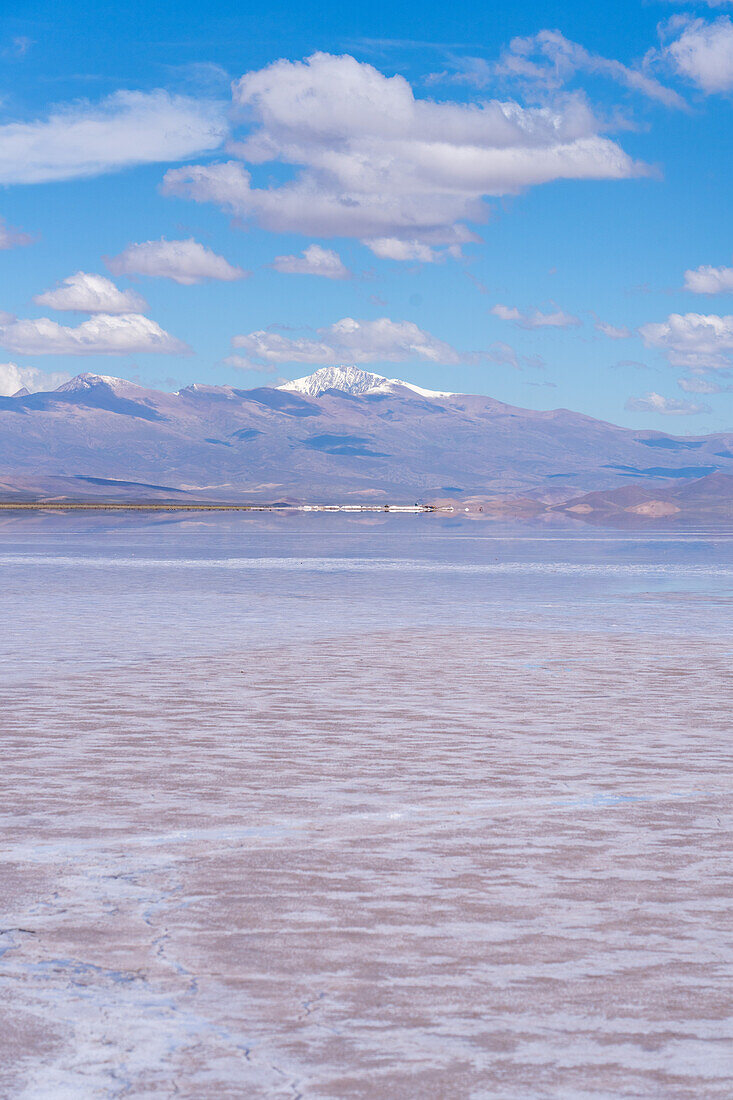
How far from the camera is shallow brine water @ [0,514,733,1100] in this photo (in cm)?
739

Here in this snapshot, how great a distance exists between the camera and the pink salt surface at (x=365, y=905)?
24.0 feet

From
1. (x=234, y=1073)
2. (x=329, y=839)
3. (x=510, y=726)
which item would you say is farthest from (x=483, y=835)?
(x=510, y=726)

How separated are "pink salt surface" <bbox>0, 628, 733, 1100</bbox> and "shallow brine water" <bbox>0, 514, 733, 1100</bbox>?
0.09ft

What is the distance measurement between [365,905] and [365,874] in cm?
87

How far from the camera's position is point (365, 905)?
1002cm

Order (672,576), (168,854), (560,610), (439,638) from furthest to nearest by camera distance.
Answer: (672,576) < (560,610) < (439,638) < (168,854)

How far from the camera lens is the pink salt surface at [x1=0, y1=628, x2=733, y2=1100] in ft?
24.0

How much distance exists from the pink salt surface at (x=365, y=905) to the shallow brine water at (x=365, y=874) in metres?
0.03

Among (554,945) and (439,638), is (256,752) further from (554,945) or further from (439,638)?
(439,638)

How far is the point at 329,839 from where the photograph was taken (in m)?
12.1

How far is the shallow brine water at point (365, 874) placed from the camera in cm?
739

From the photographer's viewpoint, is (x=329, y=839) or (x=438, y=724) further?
(x=438, y=724)

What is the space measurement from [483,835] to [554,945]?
3.14 m

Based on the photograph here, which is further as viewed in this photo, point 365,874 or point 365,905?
point 365,874
